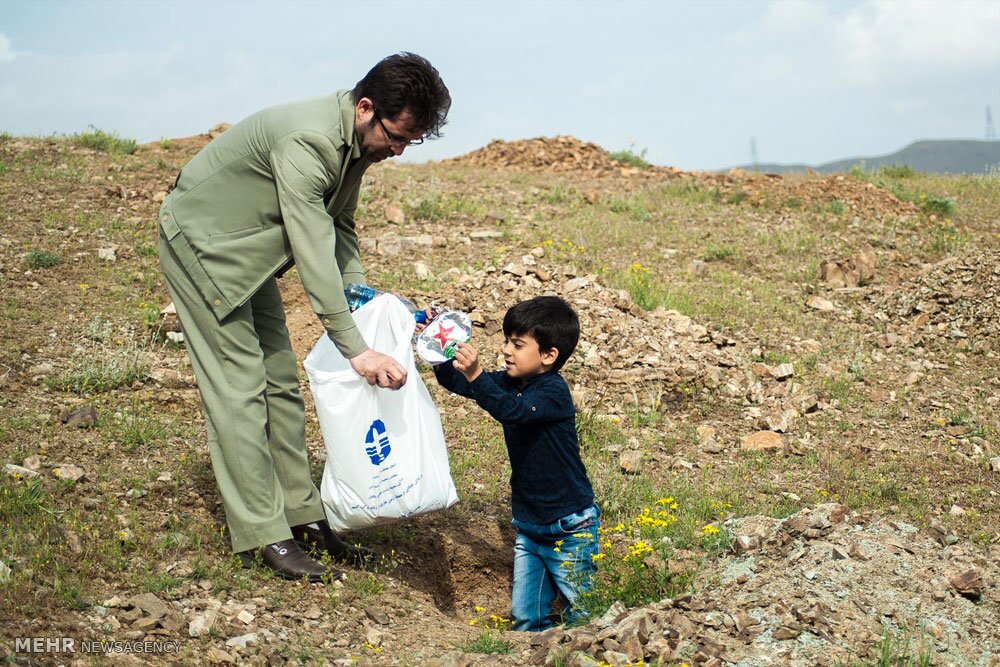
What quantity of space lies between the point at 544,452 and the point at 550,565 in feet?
A: 1.60

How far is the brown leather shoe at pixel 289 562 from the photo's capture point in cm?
352

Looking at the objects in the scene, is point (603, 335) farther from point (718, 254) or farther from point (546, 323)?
point (546, 323)

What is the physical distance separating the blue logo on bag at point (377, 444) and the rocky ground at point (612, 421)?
1.91ft

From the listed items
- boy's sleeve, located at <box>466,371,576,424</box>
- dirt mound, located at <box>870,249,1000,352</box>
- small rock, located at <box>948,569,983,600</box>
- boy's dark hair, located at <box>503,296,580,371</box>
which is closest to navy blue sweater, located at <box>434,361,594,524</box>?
boy's sleeve, located at <box>466,371,576,424</box>

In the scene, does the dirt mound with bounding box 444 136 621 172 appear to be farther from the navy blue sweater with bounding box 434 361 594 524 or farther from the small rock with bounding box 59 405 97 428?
the navy blue sweater with bounding box 434 361 594 524

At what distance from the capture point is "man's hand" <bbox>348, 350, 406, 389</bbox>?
3.29 metres

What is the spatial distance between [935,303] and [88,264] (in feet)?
23.2

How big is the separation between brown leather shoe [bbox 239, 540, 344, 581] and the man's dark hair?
1678mm

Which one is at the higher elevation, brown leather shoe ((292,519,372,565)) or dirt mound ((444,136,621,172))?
dirt mound ((444,136,621,172))

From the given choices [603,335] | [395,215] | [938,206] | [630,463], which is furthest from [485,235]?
[938,206]

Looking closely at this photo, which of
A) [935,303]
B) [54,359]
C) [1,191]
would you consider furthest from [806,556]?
[1,191]

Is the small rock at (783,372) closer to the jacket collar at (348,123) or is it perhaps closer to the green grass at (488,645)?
the green grass at (488,645)

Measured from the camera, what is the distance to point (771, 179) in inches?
472

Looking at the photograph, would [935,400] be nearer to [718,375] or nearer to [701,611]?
[718,375]
